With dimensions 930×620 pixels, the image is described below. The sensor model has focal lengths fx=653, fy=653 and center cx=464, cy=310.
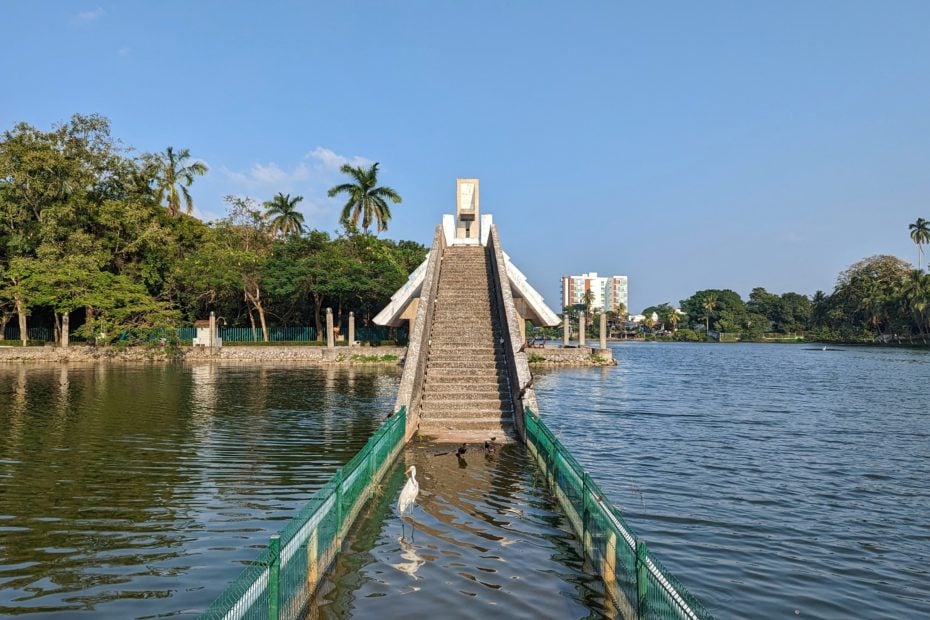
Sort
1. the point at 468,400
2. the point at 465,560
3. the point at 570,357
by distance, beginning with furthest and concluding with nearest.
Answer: the point at 570,357 → the point at 468,400 → the point at 465,560

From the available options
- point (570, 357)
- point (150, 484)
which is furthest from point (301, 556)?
point (570, 357)

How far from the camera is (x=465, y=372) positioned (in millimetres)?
18578

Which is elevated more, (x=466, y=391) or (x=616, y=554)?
(x=466, y=391)

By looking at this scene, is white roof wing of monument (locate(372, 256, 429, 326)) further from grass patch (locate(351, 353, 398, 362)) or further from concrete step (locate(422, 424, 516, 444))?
grass patch (locate(351, 353, 398, 362))

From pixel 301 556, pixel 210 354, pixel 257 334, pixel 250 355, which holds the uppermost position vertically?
pixel 257 334

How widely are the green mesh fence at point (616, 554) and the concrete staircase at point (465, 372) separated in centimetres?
492

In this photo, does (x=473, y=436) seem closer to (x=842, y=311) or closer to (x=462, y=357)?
(x=462, y=357)

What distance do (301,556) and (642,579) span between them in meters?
3.32

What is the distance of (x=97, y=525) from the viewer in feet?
31.3

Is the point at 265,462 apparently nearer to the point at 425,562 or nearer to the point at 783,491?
the point at 425,562

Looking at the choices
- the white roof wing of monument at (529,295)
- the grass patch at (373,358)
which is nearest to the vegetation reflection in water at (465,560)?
the white roof wing of monument at (529,295)

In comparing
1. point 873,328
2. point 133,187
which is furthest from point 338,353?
point 873,328

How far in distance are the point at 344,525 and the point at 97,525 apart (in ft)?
12.7

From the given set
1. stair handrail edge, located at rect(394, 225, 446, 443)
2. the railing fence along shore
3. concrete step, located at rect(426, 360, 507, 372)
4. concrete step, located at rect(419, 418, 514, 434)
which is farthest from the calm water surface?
the railing fence along shore
